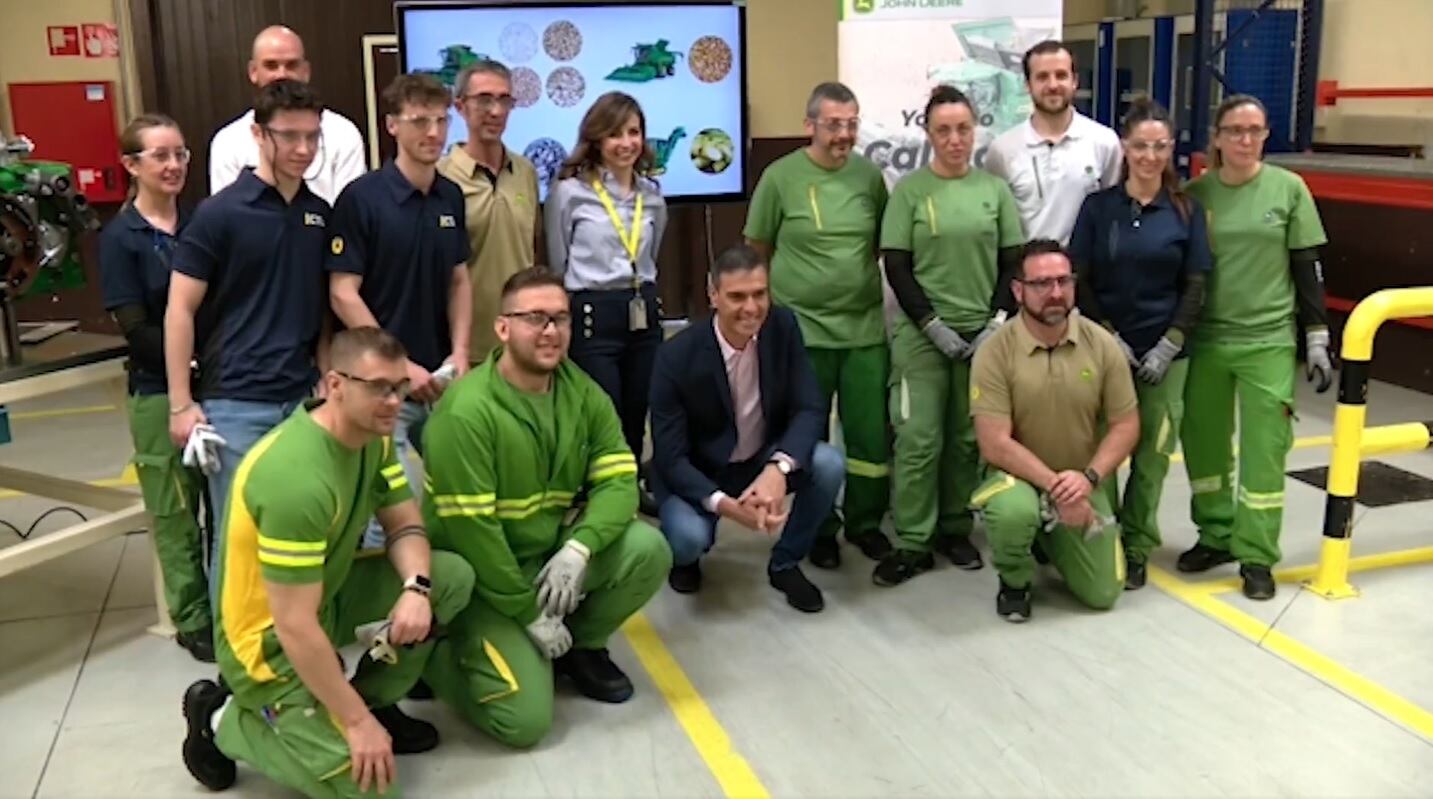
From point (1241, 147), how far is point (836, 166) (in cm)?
130

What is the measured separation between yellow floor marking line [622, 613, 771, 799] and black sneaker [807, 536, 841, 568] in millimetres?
724

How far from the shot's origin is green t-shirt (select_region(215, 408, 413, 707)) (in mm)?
2705

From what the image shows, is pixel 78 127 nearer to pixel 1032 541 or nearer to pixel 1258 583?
pixel 1032 541

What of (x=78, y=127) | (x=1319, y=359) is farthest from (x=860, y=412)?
(x=78, y=127)

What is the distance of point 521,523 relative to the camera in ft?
11.1

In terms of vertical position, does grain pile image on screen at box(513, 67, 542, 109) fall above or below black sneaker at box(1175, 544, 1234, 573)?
A: above

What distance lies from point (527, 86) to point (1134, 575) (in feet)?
11.5

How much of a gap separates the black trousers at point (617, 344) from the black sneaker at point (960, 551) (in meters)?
1.20

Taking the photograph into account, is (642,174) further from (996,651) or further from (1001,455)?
(996,651)

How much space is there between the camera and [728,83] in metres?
6.33

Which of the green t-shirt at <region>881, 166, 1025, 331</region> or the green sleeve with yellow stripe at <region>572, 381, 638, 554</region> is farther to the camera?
the green t-shirt at <region>881, 166, 1025, 331</region>

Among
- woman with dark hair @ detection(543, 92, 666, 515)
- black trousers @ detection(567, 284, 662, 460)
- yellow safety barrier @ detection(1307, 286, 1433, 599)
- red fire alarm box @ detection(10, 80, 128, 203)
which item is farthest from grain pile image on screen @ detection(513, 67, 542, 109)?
yellow safety barrier @ detection(1307, 286, 1433, 599)

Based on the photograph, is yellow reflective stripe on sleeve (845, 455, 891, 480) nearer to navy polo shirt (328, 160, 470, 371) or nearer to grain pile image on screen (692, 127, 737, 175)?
navy polo shirt (328, 160, 470, 371)

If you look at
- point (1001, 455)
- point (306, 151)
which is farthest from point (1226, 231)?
point (306, 151)
